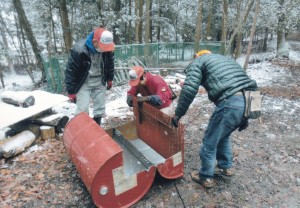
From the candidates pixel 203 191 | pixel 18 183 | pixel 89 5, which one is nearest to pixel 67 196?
pixel 18 183

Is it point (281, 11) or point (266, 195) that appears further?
point (281, 11)

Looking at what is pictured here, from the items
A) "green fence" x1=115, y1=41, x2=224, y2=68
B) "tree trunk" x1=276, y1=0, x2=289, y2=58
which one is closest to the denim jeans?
"green fence" x1=115, y1=41, x2=224, y2=68

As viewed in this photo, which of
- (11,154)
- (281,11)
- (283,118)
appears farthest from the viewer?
(281,11)

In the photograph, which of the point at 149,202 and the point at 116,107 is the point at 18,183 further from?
the point at 116,107

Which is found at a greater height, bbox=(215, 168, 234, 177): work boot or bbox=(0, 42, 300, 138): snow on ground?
bbox=(0, 42, 300, 138): snow on ground

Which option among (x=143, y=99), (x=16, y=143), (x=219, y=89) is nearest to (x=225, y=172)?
(x=219, y=89)

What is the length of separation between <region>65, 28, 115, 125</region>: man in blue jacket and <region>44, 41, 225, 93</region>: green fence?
12.7ft

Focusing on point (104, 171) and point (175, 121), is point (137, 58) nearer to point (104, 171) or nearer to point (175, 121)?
point (175, 121)

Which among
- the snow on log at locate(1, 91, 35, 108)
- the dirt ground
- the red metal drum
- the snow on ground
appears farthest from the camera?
the snow on ground

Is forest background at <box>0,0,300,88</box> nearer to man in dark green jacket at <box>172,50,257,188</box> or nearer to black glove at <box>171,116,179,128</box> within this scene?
man in dark green jacket at <box>172,50,257,188</box>

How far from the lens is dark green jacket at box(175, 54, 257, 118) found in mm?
3299

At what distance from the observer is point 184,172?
4.27 meters

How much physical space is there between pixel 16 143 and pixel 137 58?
323 inches

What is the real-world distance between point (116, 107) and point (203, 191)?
4155mm
